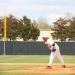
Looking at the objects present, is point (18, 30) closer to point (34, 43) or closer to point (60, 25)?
point (60, 25)

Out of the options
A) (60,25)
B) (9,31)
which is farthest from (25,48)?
(60,25)

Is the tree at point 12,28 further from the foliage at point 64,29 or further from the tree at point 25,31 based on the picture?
the foliage at point 64,29

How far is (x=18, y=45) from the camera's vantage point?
39.6 metres

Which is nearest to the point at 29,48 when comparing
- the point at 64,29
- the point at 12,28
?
the point at 12,28

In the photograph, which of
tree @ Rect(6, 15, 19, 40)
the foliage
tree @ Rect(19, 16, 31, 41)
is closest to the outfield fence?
tree @ Rect(6, 15, 19, 40)

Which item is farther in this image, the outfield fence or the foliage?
the foliage

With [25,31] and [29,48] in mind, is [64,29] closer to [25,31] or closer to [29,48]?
[25,31]

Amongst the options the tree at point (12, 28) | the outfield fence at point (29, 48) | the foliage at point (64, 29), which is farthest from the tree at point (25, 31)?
the outfield fence at point (29, 48)

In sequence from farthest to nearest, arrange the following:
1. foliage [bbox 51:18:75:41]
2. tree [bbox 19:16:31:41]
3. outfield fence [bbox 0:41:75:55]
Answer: tree [bbox 19:16:31:41] → foliage [bbox 51:18:75:41] → outfield fence [bbox 0:41:75:55]

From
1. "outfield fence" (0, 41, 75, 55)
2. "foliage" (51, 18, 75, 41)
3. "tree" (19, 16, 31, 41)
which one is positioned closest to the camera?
"outfield fence" (0, 41, 75, 55)

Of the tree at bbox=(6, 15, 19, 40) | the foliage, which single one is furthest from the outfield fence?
the foliage

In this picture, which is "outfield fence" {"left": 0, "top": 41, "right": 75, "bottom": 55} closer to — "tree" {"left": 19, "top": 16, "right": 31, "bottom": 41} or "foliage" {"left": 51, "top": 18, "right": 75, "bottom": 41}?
"foliage" {"left": 51, "top": 18, "right": 75, "bottom": 41}

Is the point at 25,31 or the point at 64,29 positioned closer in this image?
the point at 25,31

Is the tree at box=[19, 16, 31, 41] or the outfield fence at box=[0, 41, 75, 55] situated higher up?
the tree at box=[19, 16, 31, 41]
